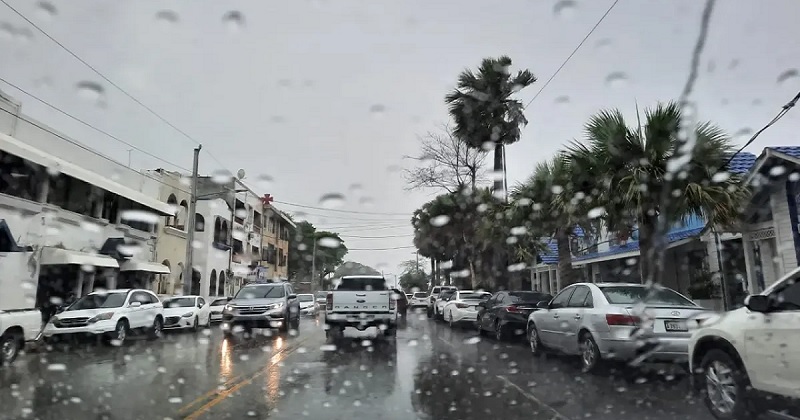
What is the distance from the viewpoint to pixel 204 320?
22859 mm

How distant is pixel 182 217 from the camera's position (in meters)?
33.2

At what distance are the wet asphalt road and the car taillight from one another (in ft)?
2.63

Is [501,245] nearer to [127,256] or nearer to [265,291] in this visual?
[265,291]

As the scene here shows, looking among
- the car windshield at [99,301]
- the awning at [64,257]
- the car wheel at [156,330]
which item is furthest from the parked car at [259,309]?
the awning at [64,257]

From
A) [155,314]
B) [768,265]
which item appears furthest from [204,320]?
[768,265]

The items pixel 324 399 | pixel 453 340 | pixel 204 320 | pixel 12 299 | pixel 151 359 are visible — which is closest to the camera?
pixel 324 399

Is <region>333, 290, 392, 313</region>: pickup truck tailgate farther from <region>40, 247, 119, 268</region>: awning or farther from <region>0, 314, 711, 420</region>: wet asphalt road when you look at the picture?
<region>40, 247, 119, 268</region>: awning

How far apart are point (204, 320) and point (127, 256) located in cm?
497

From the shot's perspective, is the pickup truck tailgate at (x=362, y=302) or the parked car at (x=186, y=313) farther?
the parked car at (x=186, y=313)

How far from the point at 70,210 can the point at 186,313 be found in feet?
18.6

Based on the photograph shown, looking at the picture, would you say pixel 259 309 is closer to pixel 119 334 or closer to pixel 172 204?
pixel 119 334

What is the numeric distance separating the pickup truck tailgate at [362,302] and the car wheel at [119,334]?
5.75m

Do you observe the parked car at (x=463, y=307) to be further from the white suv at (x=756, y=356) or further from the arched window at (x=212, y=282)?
A: the arched window at (x=212, y=282)

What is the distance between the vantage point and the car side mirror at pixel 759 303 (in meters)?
5.54
